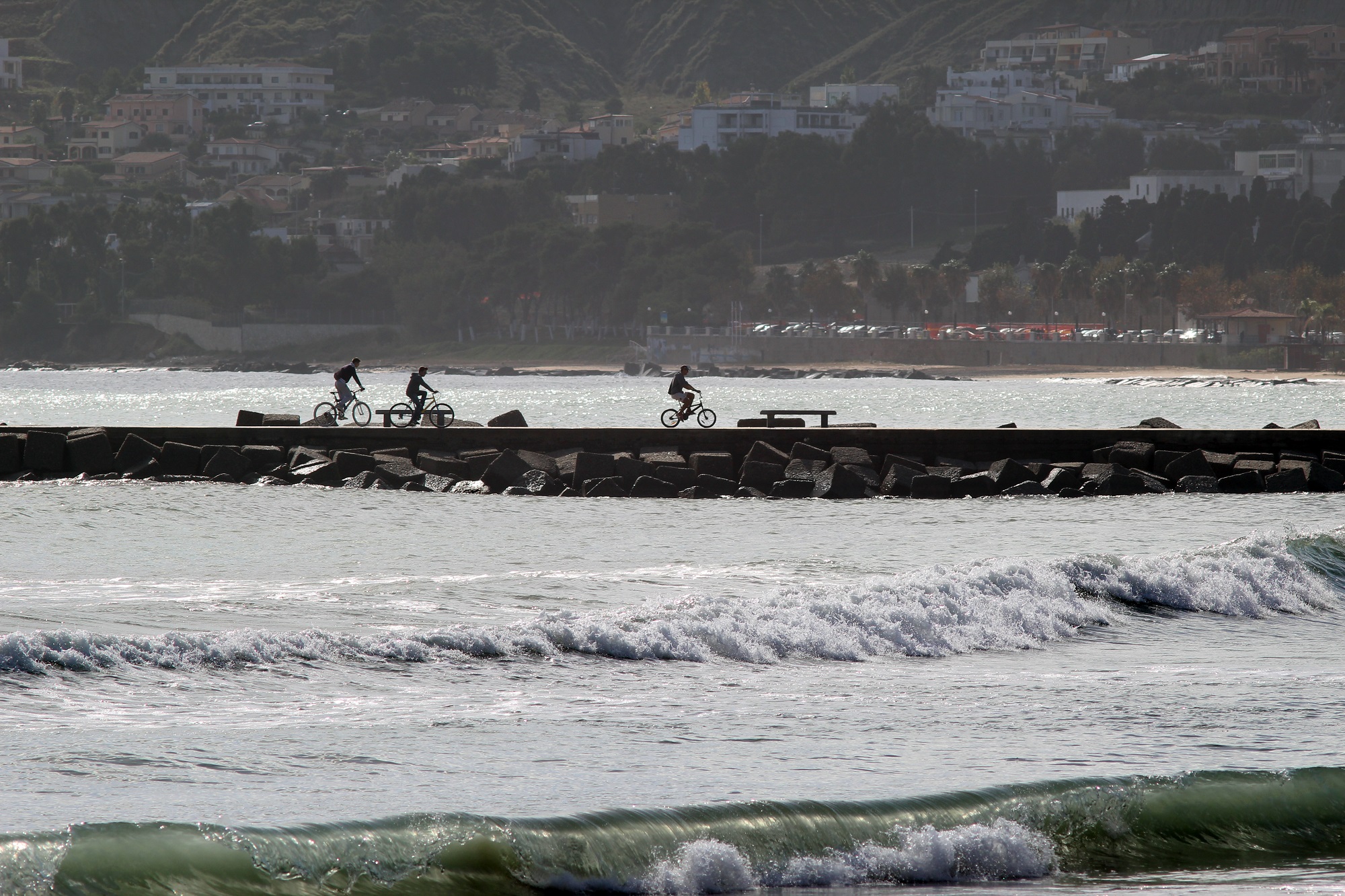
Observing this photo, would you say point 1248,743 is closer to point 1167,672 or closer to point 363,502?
point 1167,672

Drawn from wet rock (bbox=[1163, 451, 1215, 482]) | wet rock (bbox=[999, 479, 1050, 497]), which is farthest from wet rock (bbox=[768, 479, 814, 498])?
wet rock (bbox=[1163, 451, 1215, 482])

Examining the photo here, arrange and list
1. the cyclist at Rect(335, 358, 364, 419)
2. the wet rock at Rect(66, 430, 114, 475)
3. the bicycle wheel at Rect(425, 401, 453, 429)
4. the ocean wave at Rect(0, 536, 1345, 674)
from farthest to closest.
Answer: the cyclist at Rect(335, 358, 364, 419) < the bicycle wheel at Rect(425, 401, 453, 429) < the wet rock at Rect(66, 430, 114, 475) < the ocean wave at Rect(0, 536, 1345, 674)

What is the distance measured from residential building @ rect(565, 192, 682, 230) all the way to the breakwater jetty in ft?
488

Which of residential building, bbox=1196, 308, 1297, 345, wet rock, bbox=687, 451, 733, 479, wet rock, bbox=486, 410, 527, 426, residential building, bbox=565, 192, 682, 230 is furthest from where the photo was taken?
residential building, bbox=565, 192, 682, 230

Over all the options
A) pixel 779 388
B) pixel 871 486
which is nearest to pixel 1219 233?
pixel 779 388

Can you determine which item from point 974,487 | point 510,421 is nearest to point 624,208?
point 510,421

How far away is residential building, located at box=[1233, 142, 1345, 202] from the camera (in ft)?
548

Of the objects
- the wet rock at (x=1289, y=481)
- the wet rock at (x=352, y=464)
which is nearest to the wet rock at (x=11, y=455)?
the wet rock at (x=352, y=464)

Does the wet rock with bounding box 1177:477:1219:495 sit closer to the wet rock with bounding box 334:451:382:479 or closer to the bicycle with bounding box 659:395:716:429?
the bicycle with bounding box 659:395:716:429

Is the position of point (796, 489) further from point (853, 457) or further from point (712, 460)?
point (712, 460)

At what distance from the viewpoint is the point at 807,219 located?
182m

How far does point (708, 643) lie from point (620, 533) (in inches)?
378

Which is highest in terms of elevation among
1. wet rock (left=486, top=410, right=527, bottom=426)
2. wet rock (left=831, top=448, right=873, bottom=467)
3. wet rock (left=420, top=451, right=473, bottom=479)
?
wet rock (left=486, top=410, right=527, bottom=426)

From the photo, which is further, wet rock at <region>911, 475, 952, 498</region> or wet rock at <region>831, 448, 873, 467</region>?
wet rock at <region>831, 448, 873, 467</region>
